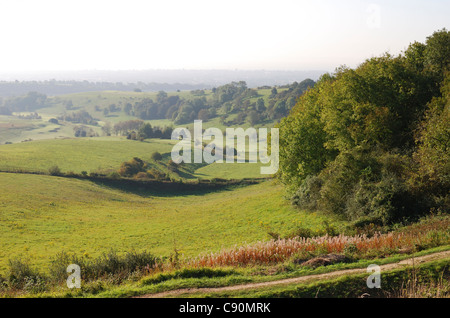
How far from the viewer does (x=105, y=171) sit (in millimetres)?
85750

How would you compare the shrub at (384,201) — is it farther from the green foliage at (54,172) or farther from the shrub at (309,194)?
the green foliage at (54,172)

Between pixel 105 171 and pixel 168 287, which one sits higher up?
pixel 168 287

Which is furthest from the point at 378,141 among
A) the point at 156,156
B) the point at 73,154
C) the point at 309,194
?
the point at 73,154

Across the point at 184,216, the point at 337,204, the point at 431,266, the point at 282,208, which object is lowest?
the point at 184,216

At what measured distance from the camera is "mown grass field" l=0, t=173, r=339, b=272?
31.2 metres

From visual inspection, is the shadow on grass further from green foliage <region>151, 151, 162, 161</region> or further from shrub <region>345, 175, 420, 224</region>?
shrub <region>345, 175, 420, 224</region>

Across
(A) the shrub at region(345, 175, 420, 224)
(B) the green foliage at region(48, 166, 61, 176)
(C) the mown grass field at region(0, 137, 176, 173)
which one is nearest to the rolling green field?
(C) the mown grass field at region(0, 137, 176, 173)

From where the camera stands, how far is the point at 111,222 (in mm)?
44312
